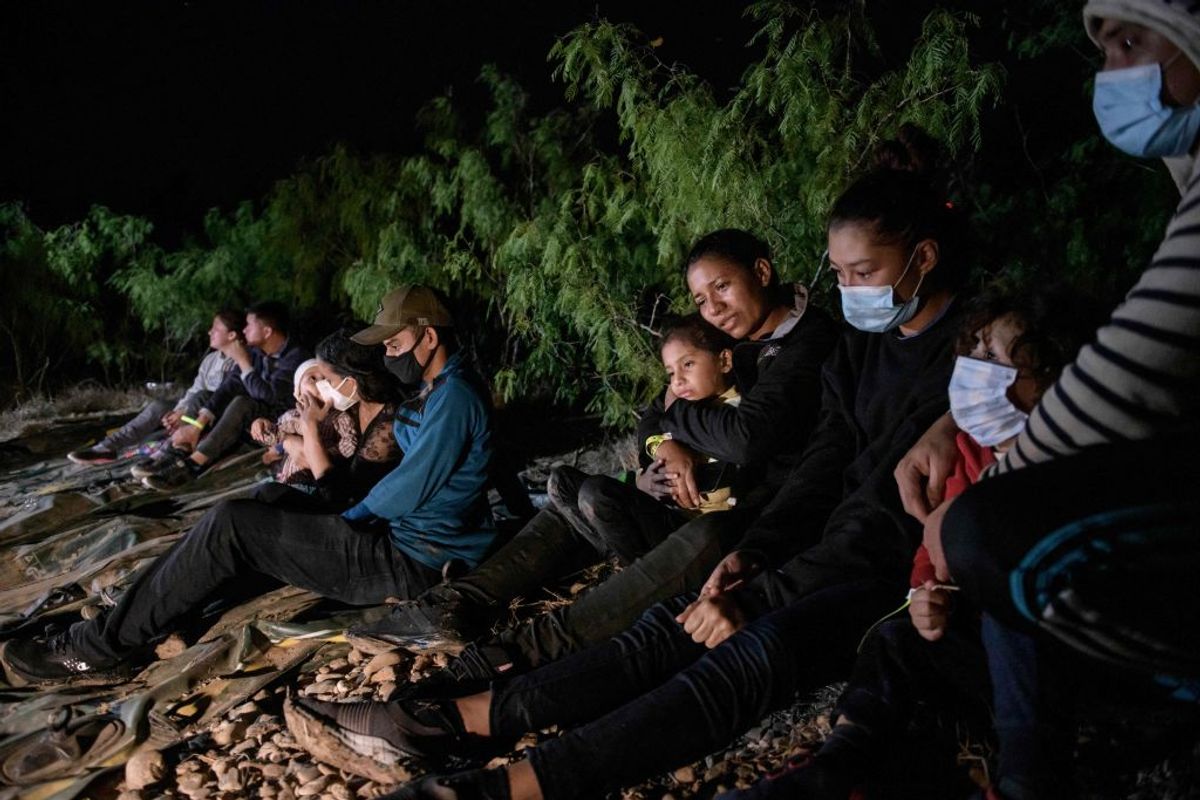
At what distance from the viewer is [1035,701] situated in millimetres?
1824

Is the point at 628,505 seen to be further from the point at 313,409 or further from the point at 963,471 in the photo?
the point at 313,409

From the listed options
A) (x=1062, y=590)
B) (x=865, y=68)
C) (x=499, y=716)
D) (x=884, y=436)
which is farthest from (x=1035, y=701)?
(x=865, y=68)

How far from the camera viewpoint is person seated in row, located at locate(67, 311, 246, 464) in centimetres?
672

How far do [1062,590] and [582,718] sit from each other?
4.39 feet

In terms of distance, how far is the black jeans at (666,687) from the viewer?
1.99 metres

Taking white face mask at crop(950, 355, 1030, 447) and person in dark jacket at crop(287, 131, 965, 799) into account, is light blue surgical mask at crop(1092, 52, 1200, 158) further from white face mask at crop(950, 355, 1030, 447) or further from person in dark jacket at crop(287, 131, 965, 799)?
person in dark jacket at crop(287, 131, 965, 799)

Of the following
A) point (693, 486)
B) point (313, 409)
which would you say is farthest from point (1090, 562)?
point (313, 409)

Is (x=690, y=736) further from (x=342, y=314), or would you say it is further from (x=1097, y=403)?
(x=342, y=314)

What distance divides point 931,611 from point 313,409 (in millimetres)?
3173

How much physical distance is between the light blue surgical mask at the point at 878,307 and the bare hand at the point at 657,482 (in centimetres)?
102

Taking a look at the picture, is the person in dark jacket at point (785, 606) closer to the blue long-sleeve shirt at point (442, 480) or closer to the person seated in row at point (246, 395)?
the blue long-sleeve shirt at point (442, 480)

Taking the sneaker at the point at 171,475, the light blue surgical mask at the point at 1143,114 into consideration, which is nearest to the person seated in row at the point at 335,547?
the light blue surgical mask at the point at 1143,114

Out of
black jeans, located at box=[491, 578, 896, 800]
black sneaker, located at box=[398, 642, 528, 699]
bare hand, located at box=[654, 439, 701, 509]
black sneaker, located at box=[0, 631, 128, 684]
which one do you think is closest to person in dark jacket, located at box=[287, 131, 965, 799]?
black jeans, located at box=[491, 578, 896, 800]

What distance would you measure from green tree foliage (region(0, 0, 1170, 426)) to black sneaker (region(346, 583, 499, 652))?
7.80ft
